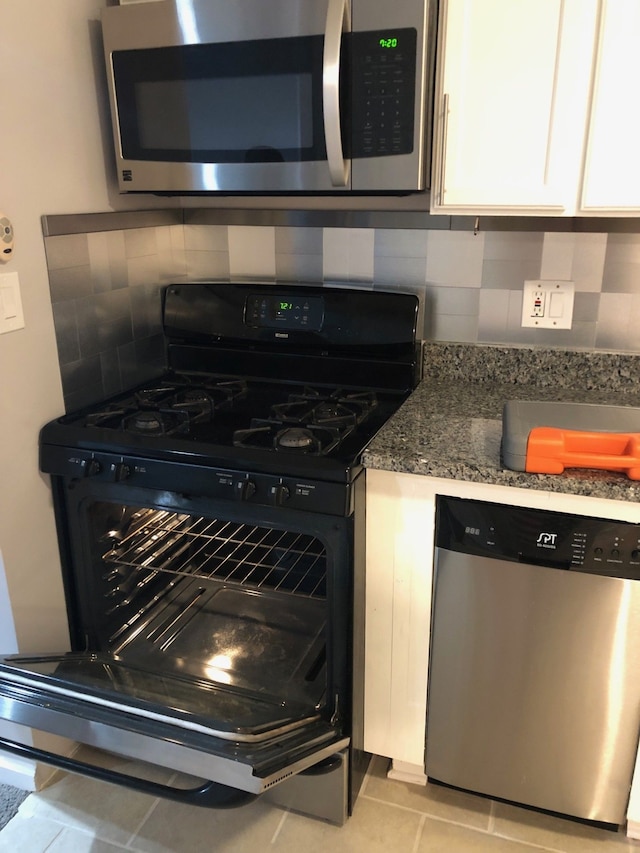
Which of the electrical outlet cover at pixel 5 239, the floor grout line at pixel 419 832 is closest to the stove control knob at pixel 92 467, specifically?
the electrical outlet cover at pixel 5 239

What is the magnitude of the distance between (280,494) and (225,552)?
0.60 metres

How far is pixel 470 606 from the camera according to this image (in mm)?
1423

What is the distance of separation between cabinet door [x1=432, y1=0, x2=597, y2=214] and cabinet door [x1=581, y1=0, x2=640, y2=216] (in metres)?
0.03

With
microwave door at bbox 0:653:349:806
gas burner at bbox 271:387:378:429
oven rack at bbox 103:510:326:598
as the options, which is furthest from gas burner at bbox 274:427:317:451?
microwave door at bbox 0:653:349:806

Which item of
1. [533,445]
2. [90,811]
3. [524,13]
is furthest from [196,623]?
[524,13]

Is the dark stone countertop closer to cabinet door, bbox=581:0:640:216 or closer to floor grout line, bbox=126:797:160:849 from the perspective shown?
cabinet door, bbox=581:0:640:216

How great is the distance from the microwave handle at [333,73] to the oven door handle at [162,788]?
48.5 inches

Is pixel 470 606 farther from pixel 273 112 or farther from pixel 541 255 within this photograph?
pixel 273 112

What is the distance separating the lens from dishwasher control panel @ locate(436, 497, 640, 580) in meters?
1.29

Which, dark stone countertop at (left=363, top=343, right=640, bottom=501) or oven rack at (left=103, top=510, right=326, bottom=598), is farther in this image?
oven rack at (left=103, top=510, right=326, bottom=598)

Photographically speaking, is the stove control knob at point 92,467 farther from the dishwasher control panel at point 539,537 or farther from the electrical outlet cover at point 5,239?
the dishwasher control panel at point 539,537

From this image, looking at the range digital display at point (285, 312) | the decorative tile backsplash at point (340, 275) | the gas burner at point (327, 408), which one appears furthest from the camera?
the range digital display at point (285, 312)

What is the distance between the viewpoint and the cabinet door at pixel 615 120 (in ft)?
4.20

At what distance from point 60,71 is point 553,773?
6.07ft
